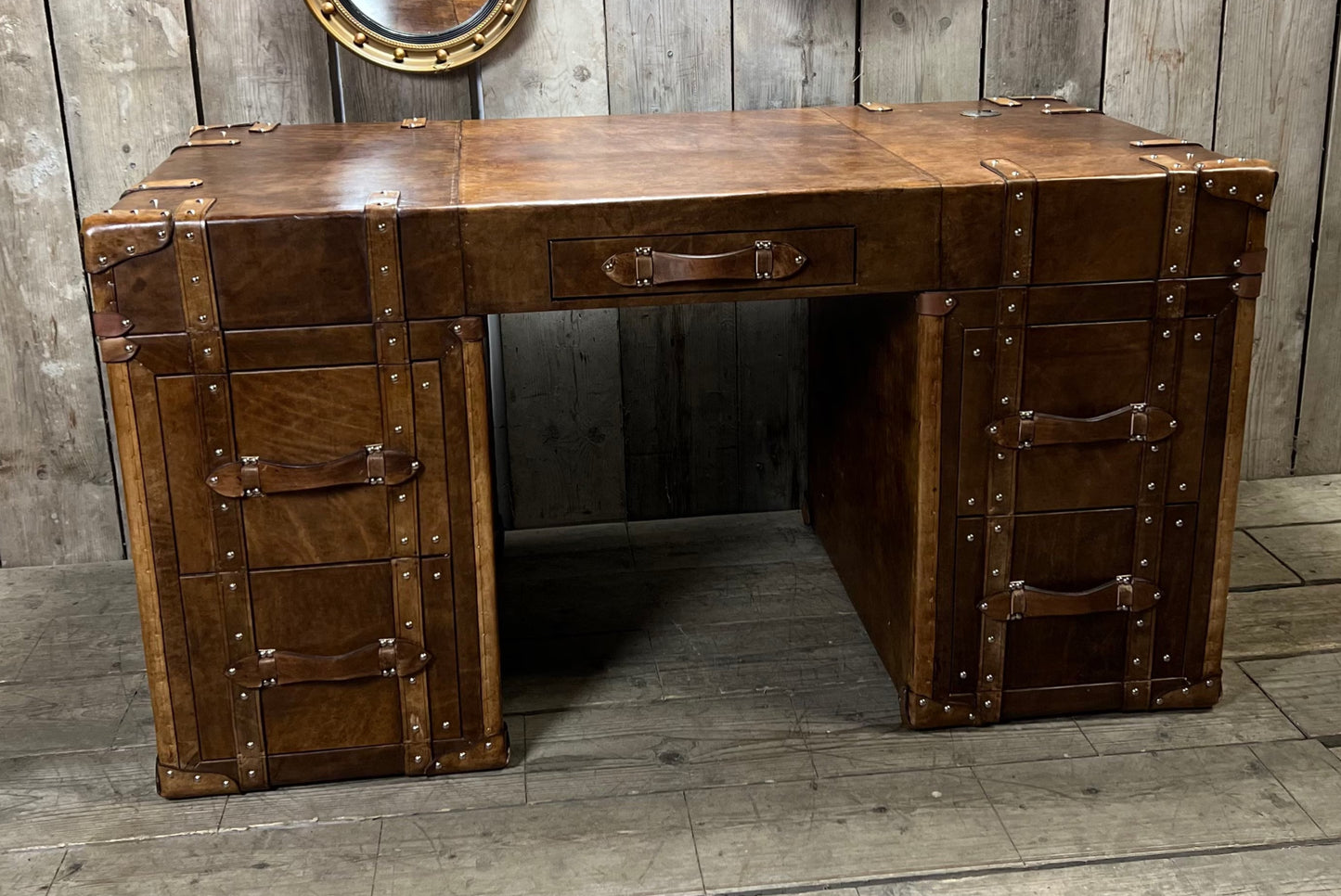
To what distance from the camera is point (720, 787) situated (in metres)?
2.02

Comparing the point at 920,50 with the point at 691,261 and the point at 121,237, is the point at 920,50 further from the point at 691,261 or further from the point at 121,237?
the point at 121,237

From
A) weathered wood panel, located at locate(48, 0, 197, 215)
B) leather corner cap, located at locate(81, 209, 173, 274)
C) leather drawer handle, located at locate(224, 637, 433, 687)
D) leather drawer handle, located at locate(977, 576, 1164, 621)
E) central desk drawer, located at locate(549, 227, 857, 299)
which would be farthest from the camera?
weathered wood panel, located at locate(48, 0, 197, 215)

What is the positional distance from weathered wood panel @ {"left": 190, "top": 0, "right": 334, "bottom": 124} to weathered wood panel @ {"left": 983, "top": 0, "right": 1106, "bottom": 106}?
1.31m

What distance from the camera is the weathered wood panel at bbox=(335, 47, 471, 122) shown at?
2615 mm

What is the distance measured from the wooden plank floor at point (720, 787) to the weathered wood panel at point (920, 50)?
1.04 metres

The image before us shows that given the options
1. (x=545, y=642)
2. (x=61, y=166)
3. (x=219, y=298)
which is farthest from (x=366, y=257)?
(x=61, y=166)

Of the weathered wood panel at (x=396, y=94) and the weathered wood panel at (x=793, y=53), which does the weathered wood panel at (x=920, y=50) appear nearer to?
the weathered wood panel at (x=793, y=53)

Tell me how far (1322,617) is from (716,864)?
131cm

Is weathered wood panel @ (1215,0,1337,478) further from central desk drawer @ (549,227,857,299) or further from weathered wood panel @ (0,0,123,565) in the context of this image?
weathered wood panel @ (0,0,123,565)

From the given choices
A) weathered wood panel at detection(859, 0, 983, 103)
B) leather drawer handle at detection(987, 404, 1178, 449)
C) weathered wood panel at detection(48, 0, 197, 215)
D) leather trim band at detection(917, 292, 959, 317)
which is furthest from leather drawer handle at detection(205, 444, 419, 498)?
weathered wood panel at detection(859, 0, 983, 103)

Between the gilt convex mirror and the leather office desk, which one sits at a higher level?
the gilt convex mirror

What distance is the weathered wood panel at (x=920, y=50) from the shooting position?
8.84 feet

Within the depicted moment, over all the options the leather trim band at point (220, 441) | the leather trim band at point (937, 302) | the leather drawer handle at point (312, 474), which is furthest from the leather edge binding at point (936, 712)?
the leather trim band at point (220, 441)

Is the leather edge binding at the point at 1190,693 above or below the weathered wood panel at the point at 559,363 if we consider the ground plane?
below
